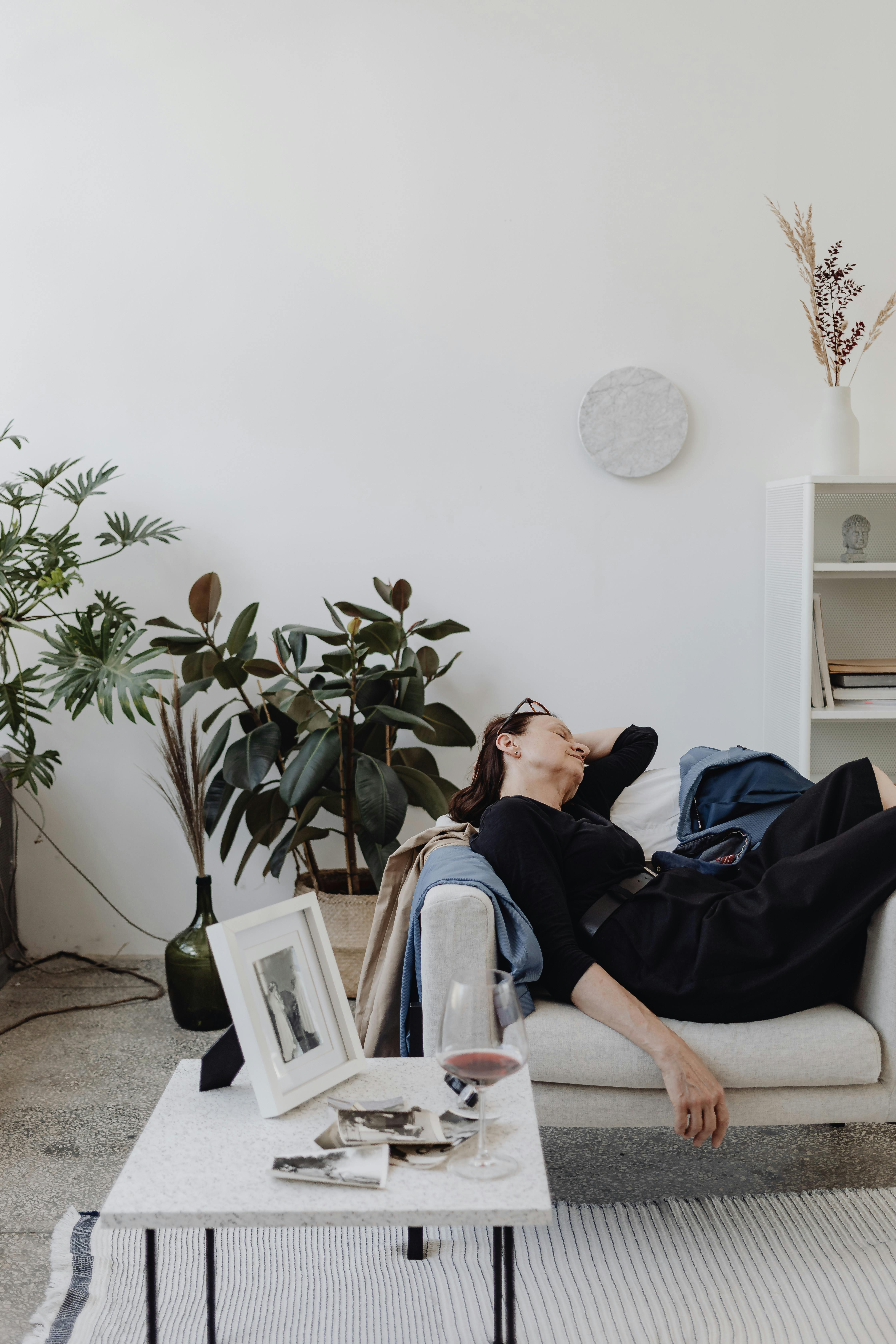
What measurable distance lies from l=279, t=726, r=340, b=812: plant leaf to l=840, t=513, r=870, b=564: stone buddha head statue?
1591 mm

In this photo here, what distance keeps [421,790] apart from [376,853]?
8.9 inches

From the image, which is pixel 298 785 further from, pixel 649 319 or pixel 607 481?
pixel 649 319

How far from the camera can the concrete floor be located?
1.87 m

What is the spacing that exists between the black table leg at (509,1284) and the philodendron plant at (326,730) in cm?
142

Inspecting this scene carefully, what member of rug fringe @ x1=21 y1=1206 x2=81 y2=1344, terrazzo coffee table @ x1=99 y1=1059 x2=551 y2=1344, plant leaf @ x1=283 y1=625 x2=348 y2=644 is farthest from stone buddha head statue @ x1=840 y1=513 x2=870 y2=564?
rug fringe @ x1=21 y1=1206 x2=81 y2=1344

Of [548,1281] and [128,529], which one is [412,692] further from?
[548,1281]

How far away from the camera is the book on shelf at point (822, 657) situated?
2879mm

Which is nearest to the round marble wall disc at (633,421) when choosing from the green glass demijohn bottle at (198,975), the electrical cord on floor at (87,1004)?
the green glass demijohn bottle at (198,975)

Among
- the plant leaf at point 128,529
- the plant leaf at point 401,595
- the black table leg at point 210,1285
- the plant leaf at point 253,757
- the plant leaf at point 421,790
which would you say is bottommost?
the black table leg at point 210,1285

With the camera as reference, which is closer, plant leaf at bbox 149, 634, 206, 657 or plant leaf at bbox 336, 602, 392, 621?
plant leaf at bbox 149, 634, 206, 657

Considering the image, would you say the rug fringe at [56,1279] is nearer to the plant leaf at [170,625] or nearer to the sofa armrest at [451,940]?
the sofa armrest at [451,940]

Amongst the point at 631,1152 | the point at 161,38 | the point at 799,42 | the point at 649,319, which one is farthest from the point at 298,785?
the point at 799,42

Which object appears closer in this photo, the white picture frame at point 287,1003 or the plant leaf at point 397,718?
the white picture frame at point 287,1003

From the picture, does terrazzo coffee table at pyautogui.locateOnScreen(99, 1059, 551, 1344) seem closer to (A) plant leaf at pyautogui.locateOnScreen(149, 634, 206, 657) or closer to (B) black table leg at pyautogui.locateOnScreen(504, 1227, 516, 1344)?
(B) black table leg at pyautogui.locateOnScreen(504, 1227, 516, 1344)
